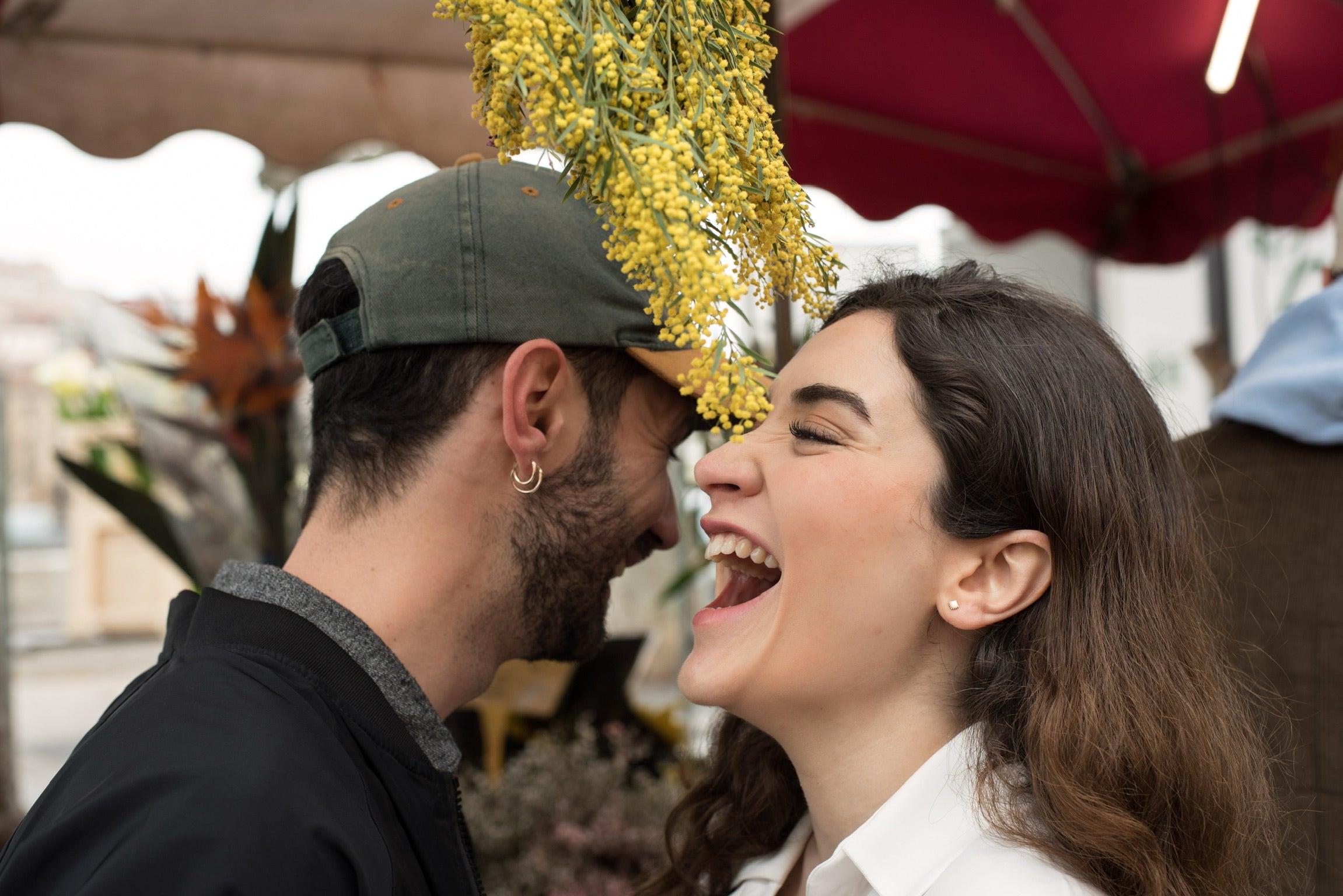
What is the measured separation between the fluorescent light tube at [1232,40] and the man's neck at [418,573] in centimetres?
192

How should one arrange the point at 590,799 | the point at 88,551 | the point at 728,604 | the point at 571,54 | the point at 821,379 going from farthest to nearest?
1. the point at 88,551
2. the point at 590,799
3. the point at 728,604
4. the point at 821,379
5. the point at 571,54

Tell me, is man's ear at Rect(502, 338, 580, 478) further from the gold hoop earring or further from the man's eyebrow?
the man's eyebrow

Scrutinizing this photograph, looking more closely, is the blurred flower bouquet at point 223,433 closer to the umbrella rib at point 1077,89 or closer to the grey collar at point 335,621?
the grey collar at point 335,621

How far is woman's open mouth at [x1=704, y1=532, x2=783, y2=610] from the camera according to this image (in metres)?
1.41

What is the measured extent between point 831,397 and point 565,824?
5.38 ft

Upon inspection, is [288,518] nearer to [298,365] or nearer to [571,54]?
[298,365]

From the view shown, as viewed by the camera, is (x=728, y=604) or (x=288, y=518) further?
(x=288, y=518)

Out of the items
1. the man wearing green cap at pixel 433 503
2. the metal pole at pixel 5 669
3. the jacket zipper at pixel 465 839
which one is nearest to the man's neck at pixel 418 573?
the man wearing green cap at pixel 433 503

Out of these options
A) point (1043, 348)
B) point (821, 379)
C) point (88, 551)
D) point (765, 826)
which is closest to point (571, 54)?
point (821, 379)

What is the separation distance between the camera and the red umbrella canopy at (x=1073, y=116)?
12.0 feet

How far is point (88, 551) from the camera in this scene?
5.11m

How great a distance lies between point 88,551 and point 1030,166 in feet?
14.7

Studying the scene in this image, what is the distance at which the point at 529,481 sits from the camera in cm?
150

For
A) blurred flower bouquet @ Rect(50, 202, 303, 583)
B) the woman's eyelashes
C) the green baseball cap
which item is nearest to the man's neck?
the green baseball cap
